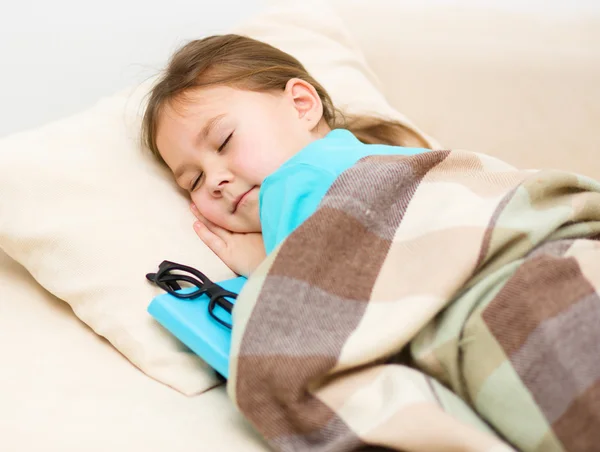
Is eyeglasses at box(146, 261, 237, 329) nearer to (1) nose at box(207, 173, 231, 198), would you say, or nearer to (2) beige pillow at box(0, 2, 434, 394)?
(2) beige pillow at box(0, 2, 434, 394)

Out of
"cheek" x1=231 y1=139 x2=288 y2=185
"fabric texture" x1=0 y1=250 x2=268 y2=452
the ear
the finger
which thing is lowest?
"fabric texture" x1=0 y1=250 x2=268 y2=452

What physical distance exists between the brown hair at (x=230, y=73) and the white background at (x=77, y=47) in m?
0.24

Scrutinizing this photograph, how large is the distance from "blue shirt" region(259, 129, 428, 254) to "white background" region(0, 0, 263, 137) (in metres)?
Answer: 0.58

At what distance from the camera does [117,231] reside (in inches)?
38.8

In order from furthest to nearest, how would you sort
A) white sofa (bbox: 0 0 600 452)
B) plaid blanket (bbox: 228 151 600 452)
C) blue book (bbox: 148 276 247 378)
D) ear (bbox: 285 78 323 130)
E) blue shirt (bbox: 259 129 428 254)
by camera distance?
white sofa (bbox: 0 0 600 452), ear (bbox: 285 78 323 130), blue shirt (bbox: 259 129 428 254), blue book (bbox: 148 276 247 378), plaid blanket (bbox: 228 151 600 452)

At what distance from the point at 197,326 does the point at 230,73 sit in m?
0.51

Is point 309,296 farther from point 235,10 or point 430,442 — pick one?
point 235,10

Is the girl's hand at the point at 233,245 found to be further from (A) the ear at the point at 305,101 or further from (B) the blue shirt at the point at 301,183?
(A) the ear at the point at 305,101

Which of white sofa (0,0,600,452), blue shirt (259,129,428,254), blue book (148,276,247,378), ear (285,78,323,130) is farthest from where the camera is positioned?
white sofa (0,0,600,452)

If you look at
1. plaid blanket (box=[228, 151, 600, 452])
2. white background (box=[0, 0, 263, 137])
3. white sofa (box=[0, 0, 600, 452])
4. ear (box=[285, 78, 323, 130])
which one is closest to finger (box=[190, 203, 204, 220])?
ear (box=[285, 78, 323, 130])

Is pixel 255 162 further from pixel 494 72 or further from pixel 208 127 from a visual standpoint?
pixel 494 72

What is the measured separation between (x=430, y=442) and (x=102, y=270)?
51cm

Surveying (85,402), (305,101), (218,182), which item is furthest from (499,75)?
(85,402)

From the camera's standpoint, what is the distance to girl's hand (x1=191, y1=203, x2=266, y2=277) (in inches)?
41.3
